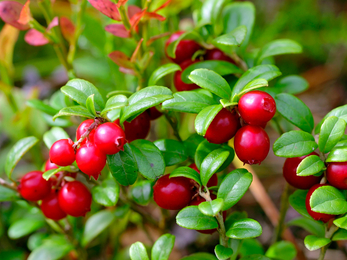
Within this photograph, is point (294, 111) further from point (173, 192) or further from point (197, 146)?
point (173, 192)

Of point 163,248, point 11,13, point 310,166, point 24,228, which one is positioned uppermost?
point 11,13

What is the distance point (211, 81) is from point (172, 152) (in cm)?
33

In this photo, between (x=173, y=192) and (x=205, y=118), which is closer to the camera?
(x=205, y=118)

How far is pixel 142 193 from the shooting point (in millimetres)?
1449

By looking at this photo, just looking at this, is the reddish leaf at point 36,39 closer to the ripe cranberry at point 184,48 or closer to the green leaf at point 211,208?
the ripe cranberry at point 184,48

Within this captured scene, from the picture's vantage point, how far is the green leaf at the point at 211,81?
3.74 ft

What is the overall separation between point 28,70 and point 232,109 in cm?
288

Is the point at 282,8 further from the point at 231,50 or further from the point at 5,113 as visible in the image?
the point at 5,113

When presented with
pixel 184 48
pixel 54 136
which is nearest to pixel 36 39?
pixel 54 136

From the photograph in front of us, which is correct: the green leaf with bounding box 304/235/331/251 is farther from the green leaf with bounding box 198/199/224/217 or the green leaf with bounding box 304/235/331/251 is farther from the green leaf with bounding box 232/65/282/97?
the green leaf with bounding box 232/65/282/97

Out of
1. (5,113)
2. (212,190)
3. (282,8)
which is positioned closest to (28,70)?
(5,113)

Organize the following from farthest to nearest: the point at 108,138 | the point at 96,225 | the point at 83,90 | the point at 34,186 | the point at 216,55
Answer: the point at 96,225
the point at 216,55
the point at 34,186
the point at 83,90
the point at 108,138

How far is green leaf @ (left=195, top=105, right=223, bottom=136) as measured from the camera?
1028 mm

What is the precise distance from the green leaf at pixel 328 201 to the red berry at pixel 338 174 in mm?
26
